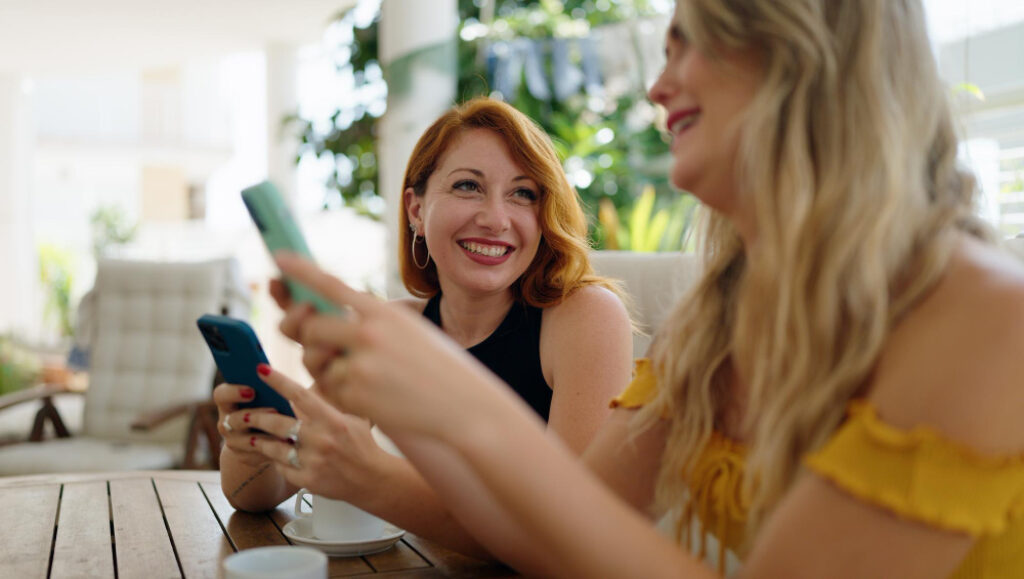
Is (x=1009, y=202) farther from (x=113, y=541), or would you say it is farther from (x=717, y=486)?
(x=113, y=541)

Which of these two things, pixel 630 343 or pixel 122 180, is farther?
pixel 122 180

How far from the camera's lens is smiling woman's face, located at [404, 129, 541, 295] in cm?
175

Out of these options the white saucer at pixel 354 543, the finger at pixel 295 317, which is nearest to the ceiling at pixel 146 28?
the white saucer at pixel 354 543

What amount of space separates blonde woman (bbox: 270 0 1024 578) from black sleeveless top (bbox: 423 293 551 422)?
2.57ft

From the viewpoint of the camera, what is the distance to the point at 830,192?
80 cm

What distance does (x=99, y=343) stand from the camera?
3.96 metres

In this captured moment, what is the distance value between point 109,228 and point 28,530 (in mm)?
9830

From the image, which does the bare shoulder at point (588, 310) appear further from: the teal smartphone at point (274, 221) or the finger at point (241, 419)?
the teal smartphone at point (274, 221)

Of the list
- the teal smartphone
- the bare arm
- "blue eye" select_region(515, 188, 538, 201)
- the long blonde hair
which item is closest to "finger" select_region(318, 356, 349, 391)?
the teal smartphone

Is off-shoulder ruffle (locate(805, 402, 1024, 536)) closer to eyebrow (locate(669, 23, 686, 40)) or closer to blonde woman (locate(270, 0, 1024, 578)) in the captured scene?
blonde woman (locate(270, 0, 1024, 578))

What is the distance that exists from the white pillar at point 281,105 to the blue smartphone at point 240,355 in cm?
560

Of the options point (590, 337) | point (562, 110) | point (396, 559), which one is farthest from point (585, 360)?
point (562, 110)

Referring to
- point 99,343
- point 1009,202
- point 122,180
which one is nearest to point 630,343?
point 1009,202

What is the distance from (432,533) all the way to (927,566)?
621 millimetres
